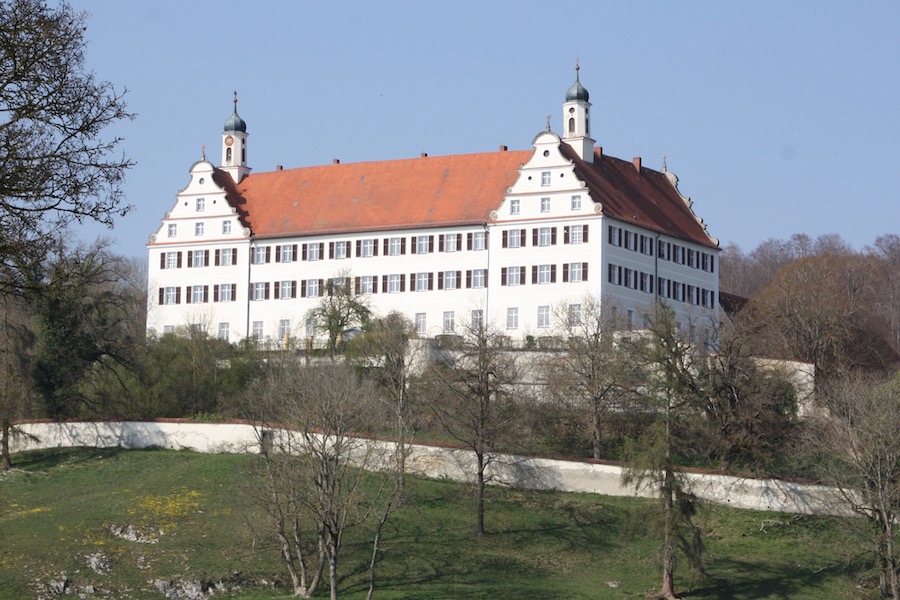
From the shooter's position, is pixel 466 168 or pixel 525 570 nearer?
pixel 525 570

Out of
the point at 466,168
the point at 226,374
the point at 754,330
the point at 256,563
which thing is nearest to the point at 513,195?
the point at 466,168

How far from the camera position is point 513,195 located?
76375mm

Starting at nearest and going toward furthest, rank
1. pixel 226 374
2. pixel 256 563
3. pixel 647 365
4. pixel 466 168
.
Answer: pixel 256 563, pixel 647 365, pixel 226 374, pixel 466 168


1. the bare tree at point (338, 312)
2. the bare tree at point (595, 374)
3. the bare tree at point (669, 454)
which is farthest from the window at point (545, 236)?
the bare tree at point (669, 454)

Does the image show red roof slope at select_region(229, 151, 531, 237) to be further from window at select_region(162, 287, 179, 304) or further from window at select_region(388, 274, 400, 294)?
window at select_region(162, 287, 179, 304)

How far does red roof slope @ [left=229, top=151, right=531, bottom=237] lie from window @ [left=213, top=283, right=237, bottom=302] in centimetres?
315

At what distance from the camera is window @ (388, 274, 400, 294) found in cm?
7812

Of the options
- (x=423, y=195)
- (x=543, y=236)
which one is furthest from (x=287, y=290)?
(x=543, y=236)

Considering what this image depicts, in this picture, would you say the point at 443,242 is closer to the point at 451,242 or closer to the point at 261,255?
the point at 451,242

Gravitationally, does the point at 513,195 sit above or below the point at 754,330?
above

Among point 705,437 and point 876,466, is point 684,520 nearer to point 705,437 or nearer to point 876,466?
point 876,466

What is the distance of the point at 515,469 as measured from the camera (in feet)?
179

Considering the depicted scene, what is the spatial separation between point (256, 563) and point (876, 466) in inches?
699

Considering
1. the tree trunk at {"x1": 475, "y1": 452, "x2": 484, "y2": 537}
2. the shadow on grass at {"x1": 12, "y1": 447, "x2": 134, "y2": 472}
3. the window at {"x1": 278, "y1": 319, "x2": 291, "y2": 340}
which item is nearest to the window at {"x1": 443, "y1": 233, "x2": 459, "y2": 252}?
the window at {"x1": 278, "y1": 319, "x2": 291, "y2": 340}
